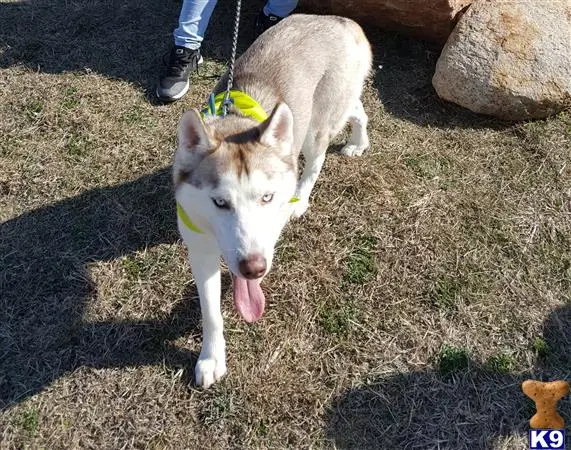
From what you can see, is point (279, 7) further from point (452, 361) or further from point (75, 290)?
point (452, 361)

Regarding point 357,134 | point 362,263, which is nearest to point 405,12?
point 357,134

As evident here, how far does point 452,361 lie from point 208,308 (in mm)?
1498

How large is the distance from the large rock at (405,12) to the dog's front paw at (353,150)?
1574mm

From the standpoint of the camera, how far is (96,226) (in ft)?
12.5

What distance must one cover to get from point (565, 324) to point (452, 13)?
2.95 metres

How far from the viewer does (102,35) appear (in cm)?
525

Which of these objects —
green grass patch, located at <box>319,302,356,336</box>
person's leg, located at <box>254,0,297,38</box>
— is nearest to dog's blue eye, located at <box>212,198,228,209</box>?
green grass patch, located at <box>319,302,356,336</box>

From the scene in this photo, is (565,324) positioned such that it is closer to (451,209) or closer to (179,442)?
(451,209)

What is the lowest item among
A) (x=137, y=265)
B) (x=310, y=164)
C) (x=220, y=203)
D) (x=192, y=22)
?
(x=137, y=265)

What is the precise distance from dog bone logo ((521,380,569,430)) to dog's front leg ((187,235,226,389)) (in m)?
1.74

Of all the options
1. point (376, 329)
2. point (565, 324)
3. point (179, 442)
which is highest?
point (565, 324)

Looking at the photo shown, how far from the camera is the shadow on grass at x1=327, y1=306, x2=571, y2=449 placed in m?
2.94

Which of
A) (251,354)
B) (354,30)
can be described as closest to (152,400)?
(251,354)

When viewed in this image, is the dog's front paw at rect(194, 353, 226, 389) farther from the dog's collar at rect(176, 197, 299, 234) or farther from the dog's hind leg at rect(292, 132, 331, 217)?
the dog's hind leg at rect(292, 132, 331, 217)
